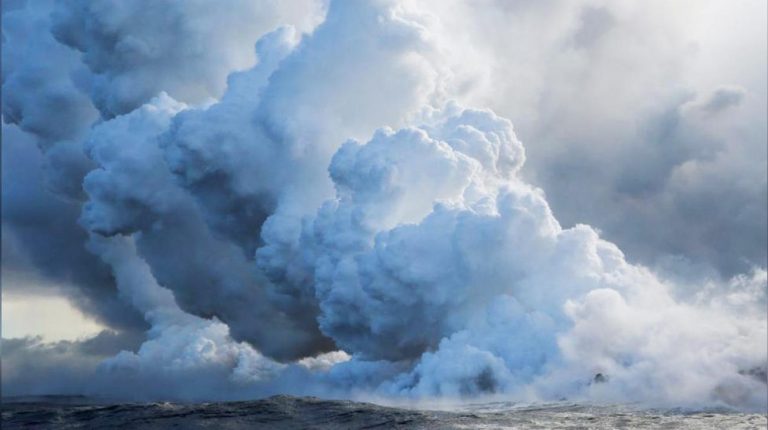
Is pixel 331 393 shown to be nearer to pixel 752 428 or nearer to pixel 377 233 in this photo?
pixel 377 233

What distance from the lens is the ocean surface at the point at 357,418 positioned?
180 feet

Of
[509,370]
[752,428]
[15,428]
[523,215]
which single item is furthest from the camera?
[523,215]

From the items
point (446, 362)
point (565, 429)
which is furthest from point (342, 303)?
point (565, 429)

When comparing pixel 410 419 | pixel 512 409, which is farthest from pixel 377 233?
pixel 410 419

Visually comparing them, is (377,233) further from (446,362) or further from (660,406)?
(660,406)

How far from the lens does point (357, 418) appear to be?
2371 inches

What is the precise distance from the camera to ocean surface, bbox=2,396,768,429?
55.0 m

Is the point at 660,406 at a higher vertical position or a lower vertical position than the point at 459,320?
lower

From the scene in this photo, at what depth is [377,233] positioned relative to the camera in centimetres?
10281

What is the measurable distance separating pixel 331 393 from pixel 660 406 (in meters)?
46.2

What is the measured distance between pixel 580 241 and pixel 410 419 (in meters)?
47.4

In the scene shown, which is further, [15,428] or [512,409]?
Answer: [512,409]

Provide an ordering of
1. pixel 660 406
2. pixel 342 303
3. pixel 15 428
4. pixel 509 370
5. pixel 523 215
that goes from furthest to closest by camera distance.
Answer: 1. pixel 342 303
2. pixel 523 215
3. pixel 509 370
4. pixel 660 406
5. pixel 15 428

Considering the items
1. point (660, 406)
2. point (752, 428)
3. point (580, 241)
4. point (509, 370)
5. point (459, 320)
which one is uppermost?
point (580, 241)
